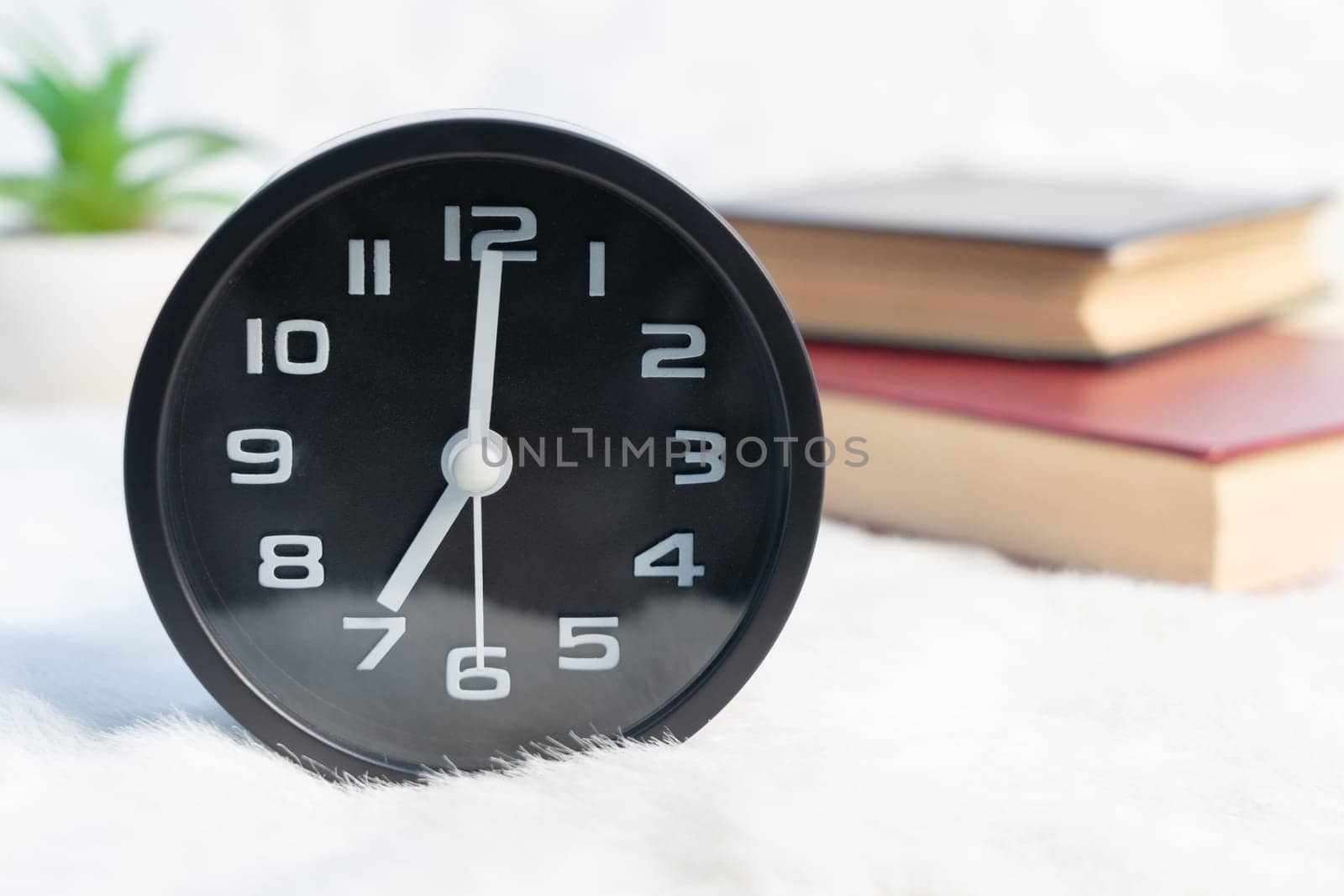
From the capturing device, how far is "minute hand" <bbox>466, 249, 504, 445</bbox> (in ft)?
2.61

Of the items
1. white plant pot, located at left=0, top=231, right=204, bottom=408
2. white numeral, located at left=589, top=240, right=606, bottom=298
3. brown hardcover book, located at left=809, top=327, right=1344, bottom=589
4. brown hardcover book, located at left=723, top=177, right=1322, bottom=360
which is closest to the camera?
white numeral, located at left=589, top=240, right=606, bottom=298

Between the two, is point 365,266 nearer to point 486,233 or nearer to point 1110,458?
point 486,233

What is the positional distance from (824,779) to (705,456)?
0.19 meters

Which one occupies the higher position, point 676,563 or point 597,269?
point 597,269

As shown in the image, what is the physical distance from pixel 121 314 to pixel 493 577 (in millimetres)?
893

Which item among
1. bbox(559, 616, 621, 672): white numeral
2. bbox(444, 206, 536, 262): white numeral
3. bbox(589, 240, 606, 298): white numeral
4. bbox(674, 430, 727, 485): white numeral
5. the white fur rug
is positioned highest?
bbox(444, 206, 536, 262): white numeral

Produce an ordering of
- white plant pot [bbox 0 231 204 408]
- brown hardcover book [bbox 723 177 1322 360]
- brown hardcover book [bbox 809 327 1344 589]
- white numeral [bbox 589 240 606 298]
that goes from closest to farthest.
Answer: white numeral [bbox 589 240 606 298] → brown hardcover book [bbox 809 327 1344 589] → brown hardcover book [bbox 723 177 1322 360] → white plant pot [bbox 0 231 204 408]

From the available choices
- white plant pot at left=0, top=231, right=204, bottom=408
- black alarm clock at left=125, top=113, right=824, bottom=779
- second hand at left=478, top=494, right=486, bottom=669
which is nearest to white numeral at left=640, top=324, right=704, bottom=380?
black alarm clock at left=125, top=113, right=824, bottom=779

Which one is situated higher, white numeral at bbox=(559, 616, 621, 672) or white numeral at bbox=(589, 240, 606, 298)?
white numeral at bbox=(589, 240, 606, 298)

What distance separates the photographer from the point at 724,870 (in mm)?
693

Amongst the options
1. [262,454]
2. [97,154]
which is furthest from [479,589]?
[97,154]

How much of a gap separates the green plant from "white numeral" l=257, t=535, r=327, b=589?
92 cm

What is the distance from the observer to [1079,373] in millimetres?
1293

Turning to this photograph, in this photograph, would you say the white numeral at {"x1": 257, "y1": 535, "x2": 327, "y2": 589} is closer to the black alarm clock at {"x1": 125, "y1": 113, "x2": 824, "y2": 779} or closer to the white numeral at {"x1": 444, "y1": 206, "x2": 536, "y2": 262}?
the black alarm clock at {"x1": 125, "y1": 113, "x2": 824, "y2": 779}
